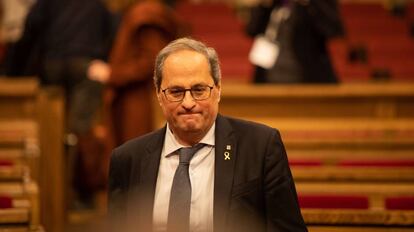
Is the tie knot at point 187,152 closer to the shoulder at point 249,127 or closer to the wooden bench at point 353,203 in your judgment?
the shoulder at point 249,127

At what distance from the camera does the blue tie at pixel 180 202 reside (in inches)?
115

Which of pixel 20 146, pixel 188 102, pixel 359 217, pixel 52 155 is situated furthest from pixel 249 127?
pixel 52 155

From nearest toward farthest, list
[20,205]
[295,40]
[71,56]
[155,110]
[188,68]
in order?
[188,68] < [20,205] < [155,110] < [295,40] < [71,56]

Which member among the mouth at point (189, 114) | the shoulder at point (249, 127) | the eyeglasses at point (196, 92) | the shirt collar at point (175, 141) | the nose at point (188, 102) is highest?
the eyeglasses at point (196, 92)

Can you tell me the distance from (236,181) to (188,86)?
32 centimetres

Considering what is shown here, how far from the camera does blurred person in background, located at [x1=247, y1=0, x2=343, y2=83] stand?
5.86m

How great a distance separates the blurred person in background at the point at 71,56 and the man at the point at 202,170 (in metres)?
3.67

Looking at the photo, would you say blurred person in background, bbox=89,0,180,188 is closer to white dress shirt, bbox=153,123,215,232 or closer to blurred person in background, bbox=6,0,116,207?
blurred person in background, bbox=6,0,116,207

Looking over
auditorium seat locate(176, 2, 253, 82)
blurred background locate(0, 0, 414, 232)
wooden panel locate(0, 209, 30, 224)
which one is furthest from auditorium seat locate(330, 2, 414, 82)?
wooden panel locate(0, 209, 30, 224)

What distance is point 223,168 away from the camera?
2.96 meters

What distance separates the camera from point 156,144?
3.08 m

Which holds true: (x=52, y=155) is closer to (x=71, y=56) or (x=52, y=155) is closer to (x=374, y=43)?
(x=71, y=56)

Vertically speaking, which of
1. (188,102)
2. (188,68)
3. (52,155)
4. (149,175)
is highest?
(188,68)

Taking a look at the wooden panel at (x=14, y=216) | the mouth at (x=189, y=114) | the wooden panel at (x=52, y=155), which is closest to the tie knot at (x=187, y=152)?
the mouth at (x=189, y=114)
